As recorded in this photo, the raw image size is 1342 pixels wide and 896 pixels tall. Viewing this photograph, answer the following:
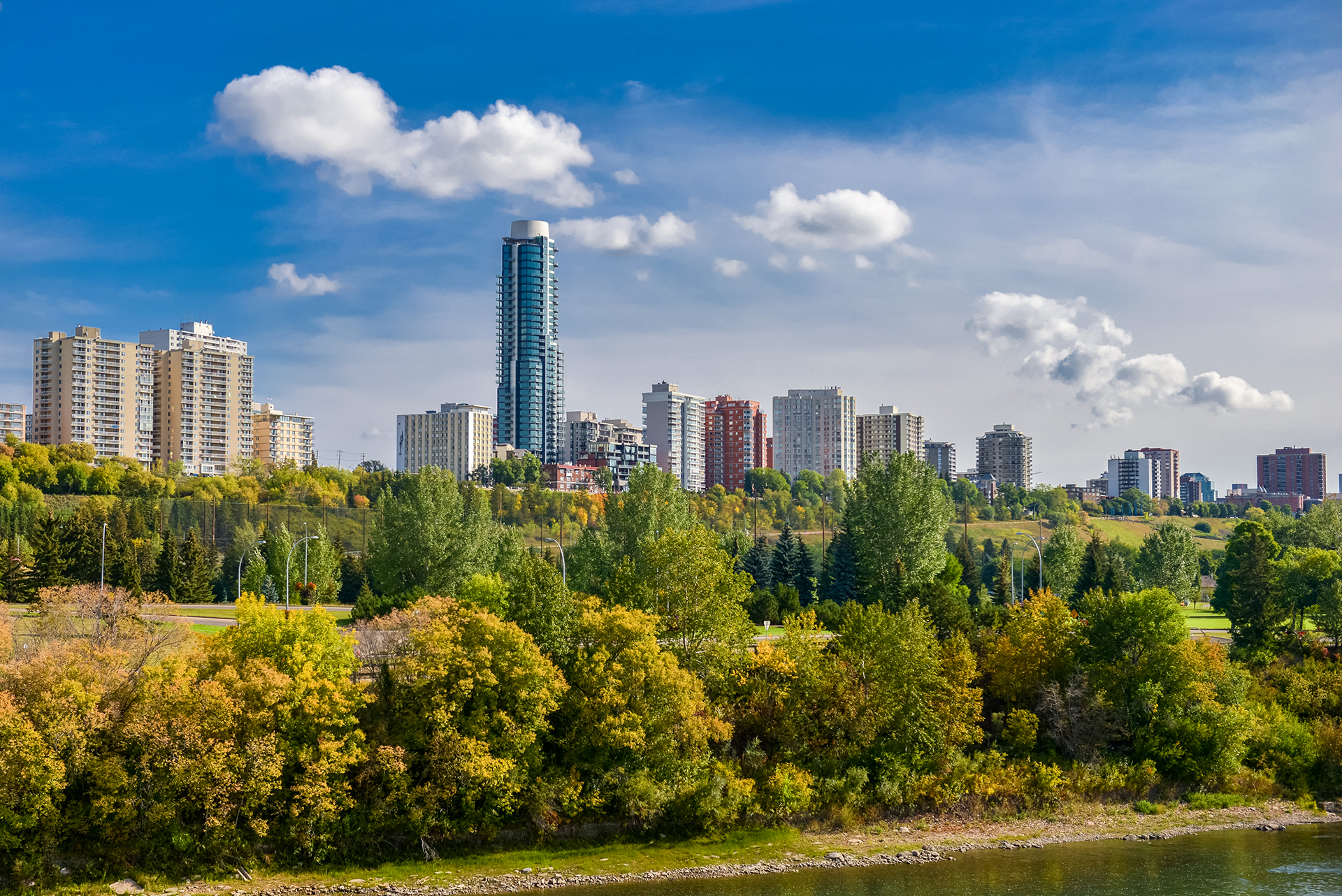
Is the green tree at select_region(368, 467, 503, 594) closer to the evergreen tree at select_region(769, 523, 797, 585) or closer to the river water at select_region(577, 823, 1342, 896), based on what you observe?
the evergreen tree at select_region(769, 523, 797, 585)

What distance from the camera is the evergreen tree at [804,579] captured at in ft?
235

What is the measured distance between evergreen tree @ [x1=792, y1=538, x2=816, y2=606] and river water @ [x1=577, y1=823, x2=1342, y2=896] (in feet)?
104

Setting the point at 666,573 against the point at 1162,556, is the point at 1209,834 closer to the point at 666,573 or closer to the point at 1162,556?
the point at 666,573

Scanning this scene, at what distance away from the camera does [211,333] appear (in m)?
196

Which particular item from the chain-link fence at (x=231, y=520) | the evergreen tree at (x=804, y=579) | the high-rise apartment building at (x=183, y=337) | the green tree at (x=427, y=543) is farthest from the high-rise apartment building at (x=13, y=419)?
the evergreen tree at (x=804, y=579)

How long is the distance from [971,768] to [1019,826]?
9.55 ft

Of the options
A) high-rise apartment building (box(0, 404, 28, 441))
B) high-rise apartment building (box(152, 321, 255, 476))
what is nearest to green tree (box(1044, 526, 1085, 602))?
high-rise apartment building (box(152, 321, 255, 476))

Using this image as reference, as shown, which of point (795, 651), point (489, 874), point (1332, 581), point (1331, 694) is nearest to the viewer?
point (489, 874)

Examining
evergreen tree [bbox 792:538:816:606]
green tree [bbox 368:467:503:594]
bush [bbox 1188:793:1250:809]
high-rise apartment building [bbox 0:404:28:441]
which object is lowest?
bush [bbox 1188:793:1250:809]

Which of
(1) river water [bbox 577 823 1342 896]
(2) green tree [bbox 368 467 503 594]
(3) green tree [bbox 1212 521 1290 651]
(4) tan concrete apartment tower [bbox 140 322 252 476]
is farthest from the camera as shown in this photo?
(4) tan concrete apartment tower [bbox 140 322 252 476]

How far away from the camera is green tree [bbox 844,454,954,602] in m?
61.5

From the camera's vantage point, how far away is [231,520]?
91312mm

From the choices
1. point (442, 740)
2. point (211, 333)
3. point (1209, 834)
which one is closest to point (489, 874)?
point (442, 740)

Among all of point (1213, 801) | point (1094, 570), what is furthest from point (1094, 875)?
point (1094, 570)
